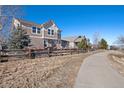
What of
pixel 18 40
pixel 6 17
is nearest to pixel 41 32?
pixel 18 40

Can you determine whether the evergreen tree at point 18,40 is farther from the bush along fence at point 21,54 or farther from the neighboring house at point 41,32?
the bush along fence at point 21,54

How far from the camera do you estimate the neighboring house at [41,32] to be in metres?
15.4

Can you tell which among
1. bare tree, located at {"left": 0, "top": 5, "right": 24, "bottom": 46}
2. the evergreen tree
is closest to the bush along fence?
the evergreen tree

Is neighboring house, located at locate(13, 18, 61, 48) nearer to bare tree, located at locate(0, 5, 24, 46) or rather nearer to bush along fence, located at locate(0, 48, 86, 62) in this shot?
bare tree, located at locate(0, 5, 24, 46)

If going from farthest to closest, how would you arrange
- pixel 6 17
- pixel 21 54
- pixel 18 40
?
1. pixel 18 40
2. pixel 6 17
3. pixel 21 54

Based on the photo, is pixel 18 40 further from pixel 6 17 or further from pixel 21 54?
pixel 21 54

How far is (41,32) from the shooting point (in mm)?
19375

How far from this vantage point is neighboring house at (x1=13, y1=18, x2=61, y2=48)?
15414mm

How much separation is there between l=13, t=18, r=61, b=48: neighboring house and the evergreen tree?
73cm

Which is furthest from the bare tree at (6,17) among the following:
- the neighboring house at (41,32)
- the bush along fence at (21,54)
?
the bush along fence at (21,54)

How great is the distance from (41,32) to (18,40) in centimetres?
536
